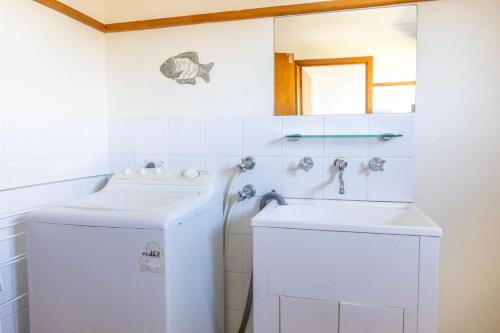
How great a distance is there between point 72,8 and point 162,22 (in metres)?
0.43

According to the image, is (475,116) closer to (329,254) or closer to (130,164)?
Result: (329,254)

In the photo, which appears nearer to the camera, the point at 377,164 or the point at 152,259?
the point at 152,259

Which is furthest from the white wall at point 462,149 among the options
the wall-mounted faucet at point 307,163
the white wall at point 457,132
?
the wall-mounted faucet at point 307,163

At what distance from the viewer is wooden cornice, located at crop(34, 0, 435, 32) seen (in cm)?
161

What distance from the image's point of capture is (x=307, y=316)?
1.29m

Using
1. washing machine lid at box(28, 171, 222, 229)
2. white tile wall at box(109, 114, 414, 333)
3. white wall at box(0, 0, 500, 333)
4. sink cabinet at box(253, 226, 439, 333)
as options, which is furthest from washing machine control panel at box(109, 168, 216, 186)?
sink cabinet at box(253, 226, 439, 333)

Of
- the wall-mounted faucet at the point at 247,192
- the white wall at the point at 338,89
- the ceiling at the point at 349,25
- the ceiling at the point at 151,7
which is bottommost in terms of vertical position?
the wall-mounted faucet at the point at 247,192

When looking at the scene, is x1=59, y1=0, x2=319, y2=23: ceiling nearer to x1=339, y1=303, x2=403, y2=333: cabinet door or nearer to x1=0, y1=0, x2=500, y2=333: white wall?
x1=0, y1=0, x2=500, y2=333: white wall

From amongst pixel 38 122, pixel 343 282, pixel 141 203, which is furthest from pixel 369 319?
pixel 38 122

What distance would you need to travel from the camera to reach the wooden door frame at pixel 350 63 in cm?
163

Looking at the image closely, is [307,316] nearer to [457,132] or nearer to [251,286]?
[251,286]

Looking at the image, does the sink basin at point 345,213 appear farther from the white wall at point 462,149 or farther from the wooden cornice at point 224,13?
the wooden cornice at point 224,13

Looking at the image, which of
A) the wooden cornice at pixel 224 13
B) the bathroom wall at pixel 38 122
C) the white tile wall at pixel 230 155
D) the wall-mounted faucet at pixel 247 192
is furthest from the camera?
the wall-mounted faucet at pixel 247 192

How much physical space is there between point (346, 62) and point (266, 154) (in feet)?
1.92
